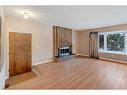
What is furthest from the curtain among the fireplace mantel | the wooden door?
the wooden door

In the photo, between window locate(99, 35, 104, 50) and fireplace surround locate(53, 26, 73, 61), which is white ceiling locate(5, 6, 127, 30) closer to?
fireplace surround locate(53, 26, 73, 61)

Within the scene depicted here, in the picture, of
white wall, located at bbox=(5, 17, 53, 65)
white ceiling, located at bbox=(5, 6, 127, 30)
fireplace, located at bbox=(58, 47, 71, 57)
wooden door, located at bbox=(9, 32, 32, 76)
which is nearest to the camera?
white ceiling, located at bbox=(5, 6, 127, 30)

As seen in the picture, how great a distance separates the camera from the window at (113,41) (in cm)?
639

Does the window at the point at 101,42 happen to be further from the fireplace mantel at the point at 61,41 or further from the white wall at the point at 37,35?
the white wall at the point at 37,35

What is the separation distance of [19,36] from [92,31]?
16.5 ft

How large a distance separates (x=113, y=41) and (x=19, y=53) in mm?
5337

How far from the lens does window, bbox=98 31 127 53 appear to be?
21.0 ft

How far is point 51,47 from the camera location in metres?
6.25

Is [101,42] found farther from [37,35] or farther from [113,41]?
[37,35]

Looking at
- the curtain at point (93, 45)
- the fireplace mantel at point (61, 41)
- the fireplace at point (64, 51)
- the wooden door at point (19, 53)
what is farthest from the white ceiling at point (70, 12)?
the curtain at point (93, 45)

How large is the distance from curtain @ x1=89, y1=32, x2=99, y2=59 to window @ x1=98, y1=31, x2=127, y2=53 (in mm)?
282

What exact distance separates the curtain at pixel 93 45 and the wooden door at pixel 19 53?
434cm

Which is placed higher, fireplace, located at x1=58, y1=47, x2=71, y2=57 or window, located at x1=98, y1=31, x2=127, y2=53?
window, located at x1=98, y1=31, x2=127, y2=53
